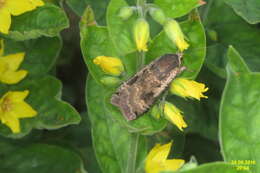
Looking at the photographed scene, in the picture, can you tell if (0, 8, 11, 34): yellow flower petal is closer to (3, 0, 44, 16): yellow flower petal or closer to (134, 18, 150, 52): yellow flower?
(3, 0, 44, 16): yellow flower petal

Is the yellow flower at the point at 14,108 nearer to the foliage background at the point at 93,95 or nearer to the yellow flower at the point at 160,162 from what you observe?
the foliage background at the point at 93,95

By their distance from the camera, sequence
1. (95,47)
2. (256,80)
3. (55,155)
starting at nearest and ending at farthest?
1. (256,80)
2. (95,47)
3. (55,155)

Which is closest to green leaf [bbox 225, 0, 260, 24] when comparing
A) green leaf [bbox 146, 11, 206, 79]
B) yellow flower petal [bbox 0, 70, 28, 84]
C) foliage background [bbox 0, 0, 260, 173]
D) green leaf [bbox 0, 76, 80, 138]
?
foliage background [bbox 0, 0, 260, 173]

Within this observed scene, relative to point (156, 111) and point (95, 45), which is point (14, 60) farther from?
point (156, 111)

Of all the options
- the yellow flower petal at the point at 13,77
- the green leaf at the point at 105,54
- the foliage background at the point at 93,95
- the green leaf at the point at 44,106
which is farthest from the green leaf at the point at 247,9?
the yellow flower petal at the point at 13,77

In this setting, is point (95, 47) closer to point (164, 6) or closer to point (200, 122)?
point (164, 6)

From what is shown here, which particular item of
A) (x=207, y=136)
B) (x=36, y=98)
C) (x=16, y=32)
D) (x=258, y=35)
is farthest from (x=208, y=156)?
(x=16, y=32)

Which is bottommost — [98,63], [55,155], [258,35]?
[55,155]

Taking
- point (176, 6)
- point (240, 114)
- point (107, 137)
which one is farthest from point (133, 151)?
point (176, 6)
